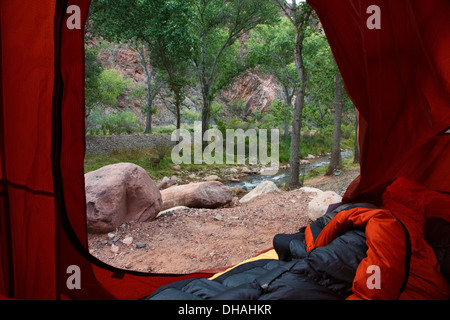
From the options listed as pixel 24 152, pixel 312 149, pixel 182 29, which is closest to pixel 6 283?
pixel 24 152

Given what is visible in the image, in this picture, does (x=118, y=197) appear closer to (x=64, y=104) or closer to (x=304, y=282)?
(x=64, y=104)

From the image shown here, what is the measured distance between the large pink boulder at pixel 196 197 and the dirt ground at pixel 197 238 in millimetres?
503

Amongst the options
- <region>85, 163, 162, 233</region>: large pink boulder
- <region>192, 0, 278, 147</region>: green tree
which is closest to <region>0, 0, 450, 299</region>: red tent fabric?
<region>85, 163, 162, 233</region>: large pink boulder

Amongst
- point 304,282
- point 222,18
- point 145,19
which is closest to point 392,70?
point 304,282

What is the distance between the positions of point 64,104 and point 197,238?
234 centimetres

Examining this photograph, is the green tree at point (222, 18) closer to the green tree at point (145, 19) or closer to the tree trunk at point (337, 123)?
the green tree at point (145, 19)

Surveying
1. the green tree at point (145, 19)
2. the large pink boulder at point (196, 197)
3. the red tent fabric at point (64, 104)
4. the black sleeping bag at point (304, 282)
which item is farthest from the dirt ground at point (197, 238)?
the green tree at point (145, 19)

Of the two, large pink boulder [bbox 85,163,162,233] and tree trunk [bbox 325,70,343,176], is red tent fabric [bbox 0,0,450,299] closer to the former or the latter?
large pink boulder [bbox 85,163,162,233]

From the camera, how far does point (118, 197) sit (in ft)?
10.5

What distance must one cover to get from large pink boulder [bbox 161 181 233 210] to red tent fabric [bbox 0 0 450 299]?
8.74 feet

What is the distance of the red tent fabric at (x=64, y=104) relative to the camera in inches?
48.8
